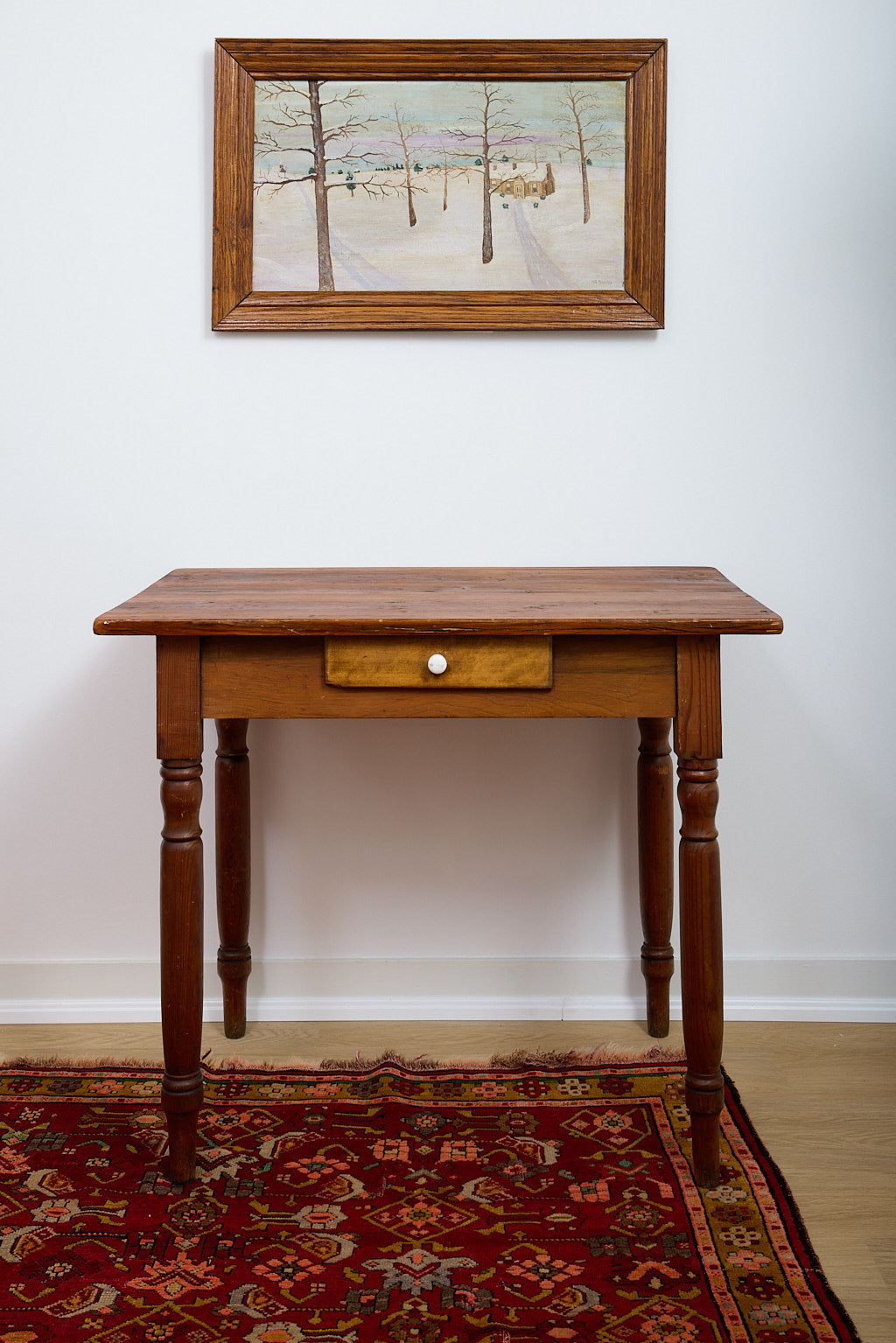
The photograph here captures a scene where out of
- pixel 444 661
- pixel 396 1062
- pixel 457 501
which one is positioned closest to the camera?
pixel 444 661

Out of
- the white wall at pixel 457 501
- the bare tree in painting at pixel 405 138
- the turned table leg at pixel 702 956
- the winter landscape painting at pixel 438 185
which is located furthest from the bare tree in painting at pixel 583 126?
the turned table leg at pixel 702 956

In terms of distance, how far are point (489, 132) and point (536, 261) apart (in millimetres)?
249

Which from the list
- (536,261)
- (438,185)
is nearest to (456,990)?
(536,261)

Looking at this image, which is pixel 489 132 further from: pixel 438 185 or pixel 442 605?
pixel 442 605

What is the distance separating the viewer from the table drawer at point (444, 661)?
1675 mm

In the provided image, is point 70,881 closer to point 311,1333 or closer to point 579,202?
point 311,1333

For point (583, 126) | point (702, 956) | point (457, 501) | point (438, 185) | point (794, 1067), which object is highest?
point (583, 126)

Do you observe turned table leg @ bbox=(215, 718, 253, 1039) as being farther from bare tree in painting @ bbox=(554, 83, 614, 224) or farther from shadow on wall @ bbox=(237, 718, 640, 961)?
bare tree in painting @ bbox=(554, 83, 614, 224)

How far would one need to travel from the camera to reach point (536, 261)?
2.20 metres

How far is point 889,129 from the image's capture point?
221 cm

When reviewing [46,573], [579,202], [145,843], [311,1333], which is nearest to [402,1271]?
[311,1333]

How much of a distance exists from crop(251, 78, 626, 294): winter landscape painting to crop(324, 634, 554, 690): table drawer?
2.84ft

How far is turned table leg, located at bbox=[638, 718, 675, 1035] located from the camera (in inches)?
86.5

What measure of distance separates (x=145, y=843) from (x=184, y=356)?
98cm
